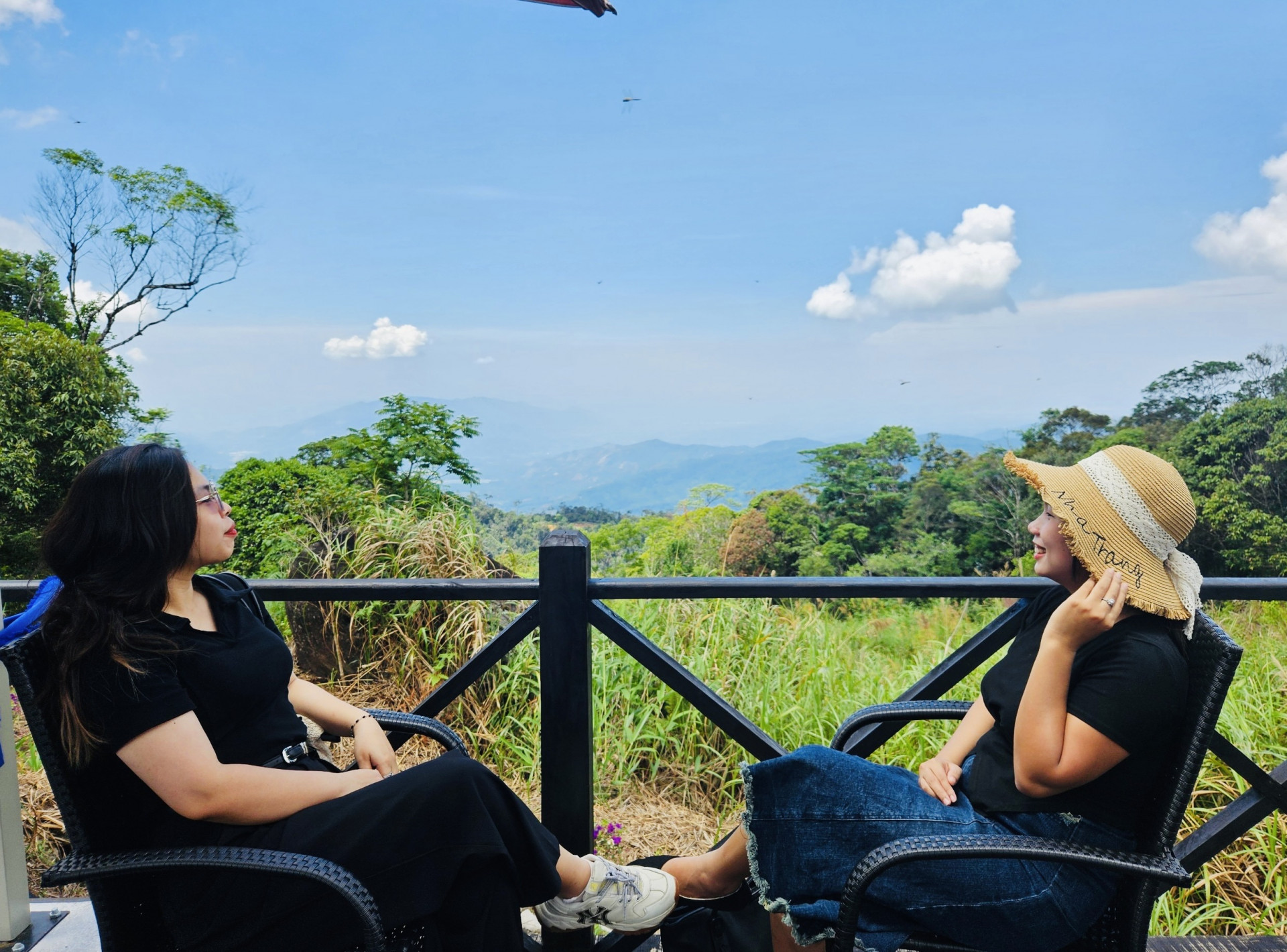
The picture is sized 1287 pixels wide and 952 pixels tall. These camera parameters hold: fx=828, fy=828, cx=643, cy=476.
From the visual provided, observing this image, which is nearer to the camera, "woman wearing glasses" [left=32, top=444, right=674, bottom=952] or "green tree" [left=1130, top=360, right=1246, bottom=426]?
"woman wearing glasses" [left=32, top=444, right=674, bottom=952]

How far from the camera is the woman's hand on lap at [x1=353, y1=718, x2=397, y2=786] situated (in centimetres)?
160

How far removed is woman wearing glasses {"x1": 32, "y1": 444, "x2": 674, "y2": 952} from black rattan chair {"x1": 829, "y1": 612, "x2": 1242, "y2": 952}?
0.58 m

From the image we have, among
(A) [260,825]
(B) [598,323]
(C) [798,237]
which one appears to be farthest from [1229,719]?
(B) [598,323]

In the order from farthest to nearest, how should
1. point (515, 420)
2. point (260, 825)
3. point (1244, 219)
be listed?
point (515, 420) → point (1244, 219) → point (260, 825)

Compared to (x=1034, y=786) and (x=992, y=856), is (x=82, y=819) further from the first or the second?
(x=1034, y=786)

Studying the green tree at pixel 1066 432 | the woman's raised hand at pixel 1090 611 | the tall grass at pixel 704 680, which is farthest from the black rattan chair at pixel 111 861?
the green tree at pixel 1066 432

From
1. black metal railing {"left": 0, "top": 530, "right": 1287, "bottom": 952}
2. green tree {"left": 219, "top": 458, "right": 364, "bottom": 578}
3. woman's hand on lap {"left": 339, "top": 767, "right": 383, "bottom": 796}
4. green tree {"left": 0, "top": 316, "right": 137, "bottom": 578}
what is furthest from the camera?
green tree {"left": 0, "top": 316, "right": 137, "bottom": 578}

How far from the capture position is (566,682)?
1.87 meters

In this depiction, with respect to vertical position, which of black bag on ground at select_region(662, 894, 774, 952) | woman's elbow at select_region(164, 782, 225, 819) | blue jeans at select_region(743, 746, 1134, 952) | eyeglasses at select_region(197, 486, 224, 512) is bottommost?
black bag on ground at select_region(662, 894, 774, 952)

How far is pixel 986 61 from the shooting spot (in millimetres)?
43281

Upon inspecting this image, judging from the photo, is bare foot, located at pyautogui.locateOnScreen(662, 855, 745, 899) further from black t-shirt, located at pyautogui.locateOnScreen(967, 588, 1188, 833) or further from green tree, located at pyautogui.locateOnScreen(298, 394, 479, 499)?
green tree, located at pyautogui.locateOnScreen(298, 394, 479, 499)

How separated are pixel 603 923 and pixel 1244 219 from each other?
4573cm

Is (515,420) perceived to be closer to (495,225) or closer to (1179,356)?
(495,225)

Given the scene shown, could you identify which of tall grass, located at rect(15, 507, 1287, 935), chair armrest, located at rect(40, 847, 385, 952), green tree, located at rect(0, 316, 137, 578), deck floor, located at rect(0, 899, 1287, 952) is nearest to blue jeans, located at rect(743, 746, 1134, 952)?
chair armrest, located at rect(40, 847, 385, 952)
